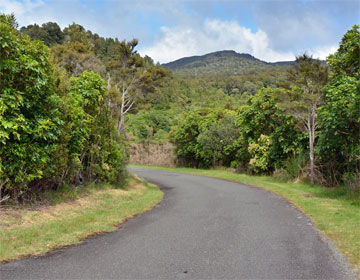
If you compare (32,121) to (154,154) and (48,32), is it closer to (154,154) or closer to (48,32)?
(154,154)

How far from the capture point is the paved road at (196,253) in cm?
489

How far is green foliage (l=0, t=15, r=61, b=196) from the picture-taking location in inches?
305

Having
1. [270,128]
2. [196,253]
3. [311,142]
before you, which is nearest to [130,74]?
[270,128]

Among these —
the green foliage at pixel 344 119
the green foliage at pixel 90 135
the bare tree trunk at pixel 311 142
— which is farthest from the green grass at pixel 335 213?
the green foliage at pixel 90 135

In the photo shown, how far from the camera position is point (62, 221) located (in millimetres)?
8539

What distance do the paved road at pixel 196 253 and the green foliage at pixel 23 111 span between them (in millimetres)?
3186

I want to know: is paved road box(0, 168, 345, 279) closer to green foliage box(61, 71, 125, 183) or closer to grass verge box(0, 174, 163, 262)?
grass verge box(0, 174, 163, 262)

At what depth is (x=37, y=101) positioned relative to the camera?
29.5ft

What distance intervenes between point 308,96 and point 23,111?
15.8m

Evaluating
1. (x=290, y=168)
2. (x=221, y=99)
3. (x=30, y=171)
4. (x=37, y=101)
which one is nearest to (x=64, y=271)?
(x=30, y=171)

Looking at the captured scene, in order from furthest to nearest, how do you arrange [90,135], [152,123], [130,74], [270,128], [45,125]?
[152,123] < [130,74] < [270,128] < [90,135] < [45,125]

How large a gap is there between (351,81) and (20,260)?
13.9 metres

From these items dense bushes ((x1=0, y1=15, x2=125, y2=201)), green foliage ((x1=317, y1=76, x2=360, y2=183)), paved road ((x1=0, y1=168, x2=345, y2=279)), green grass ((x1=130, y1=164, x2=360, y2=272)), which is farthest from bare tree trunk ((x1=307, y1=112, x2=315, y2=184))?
dense bushes ((x1=0, y1=15, x2=125, y2=201))

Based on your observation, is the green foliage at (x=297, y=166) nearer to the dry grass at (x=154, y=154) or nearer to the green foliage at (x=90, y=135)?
the green foliage at (x=90, y=135)
